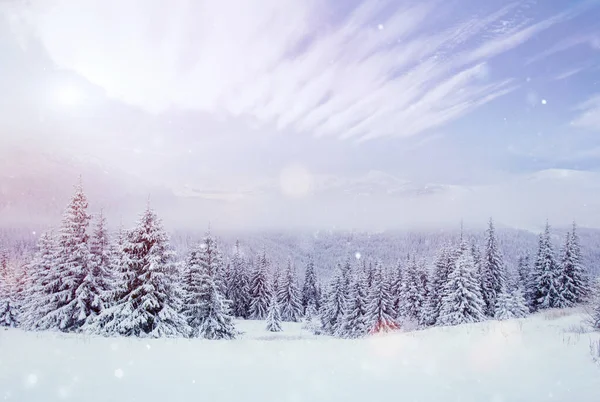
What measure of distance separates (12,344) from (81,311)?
12093 mm

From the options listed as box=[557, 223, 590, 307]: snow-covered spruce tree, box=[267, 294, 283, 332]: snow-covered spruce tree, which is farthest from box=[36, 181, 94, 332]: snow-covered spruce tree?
box=[557, 223, 590, 307]: snow-covered spruce tree

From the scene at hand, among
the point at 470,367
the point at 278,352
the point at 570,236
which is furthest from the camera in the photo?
the point at 570,236

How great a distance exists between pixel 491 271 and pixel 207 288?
3273 cm

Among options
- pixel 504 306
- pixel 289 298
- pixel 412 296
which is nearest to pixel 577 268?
pixel 504 306

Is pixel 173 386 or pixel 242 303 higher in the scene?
pixel 173 386

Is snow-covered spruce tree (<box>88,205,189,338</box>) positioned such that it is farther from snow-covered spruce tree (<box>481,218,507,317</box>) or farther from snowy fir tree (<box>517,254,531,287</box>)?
snowy fir tree (<box>517,254,531,287</box>)

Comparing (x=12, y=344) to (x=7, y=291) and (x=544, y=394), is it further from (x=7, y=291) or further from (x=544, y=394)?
(x=7, y=291)

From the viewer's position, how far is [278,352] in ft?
31.5

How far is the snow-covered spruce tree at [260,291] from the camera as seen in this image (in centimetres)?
5916

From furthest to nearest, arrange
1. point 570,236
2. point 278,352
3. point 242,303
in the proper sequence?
point 242,303 < point 570,236 < point 278,352

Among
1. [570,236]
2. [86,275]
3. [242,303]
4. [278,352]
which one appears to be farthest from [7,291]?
[570,236]

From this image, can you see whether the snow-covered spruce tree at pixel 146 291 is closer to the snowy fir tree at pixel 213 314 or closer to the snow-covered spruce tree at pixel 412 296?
the snowy fir tree at pixel 213 314

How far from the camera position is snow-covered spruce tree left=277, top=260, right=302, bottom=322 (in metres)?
64.1

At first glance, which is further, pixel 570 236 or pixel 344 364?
pixel 570 236
